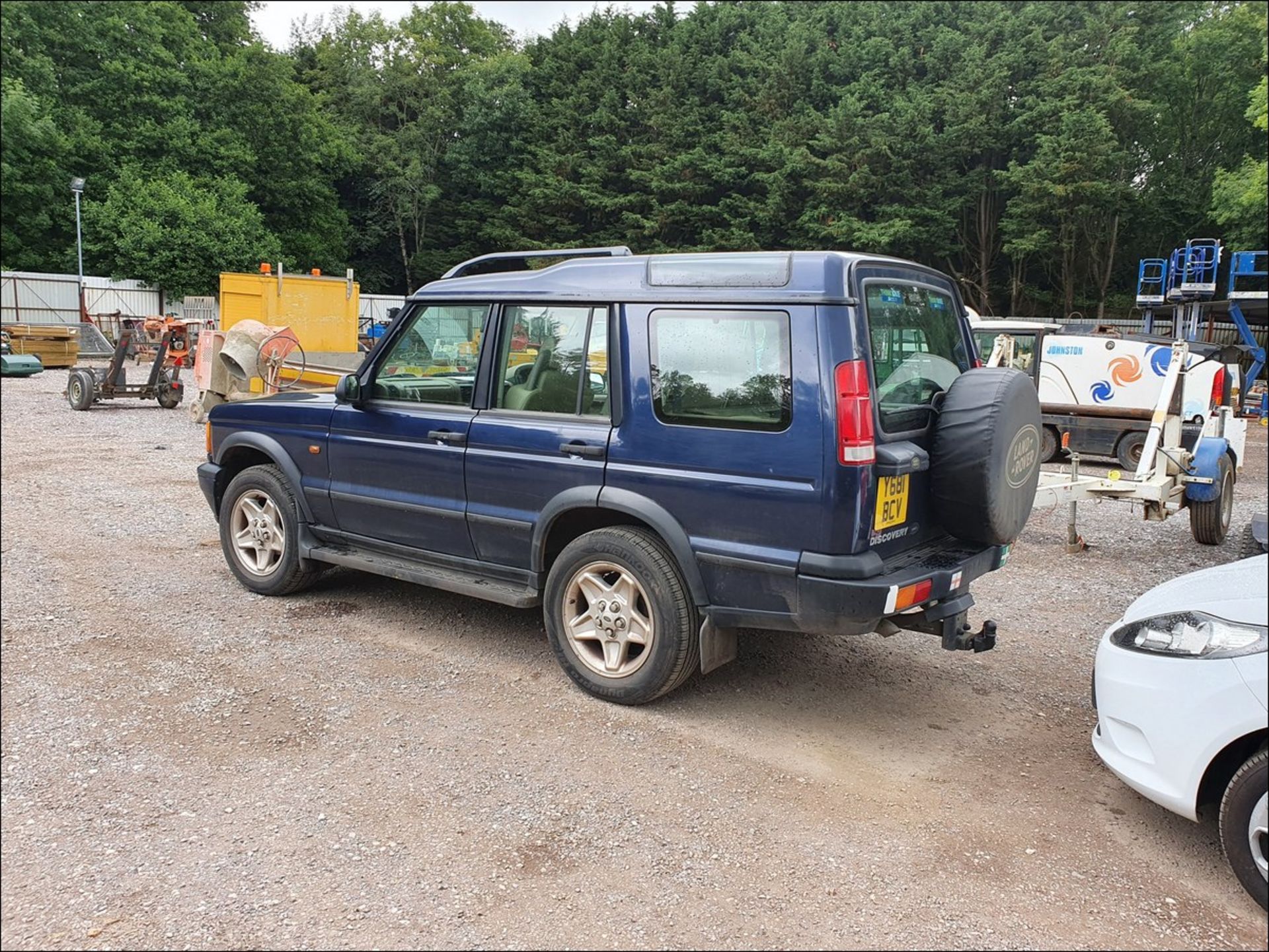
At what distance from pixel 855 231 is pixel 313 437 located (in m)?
34.5

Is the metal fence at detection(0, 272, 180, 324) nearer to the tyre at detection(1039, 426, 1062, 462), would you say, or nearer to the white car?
the white car

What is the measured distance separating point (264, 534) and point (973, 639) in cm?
415

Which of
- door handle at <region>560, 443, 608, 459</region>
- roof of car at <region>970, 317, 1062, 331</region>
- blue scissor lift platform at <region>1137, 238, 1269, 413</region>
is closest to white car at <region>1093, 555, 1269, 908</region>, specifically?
door handle at <region>560, 443, 608, 459</region>

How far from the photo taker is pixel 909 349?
4242 millimetres

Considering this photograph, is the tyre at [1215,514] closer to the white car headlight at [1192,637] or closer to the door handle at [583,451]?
the white car headlight at [1192,637]

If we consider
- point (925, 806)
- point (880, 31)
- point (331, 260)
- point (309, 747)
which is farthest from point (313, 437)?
point (331, 260)

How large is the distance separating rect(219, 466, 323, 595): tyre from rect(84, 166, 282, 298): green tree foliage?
159 centimetres

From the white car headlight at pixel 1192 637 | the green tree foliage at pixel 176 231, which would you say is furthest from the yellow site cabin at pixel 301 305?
the white car headlight at pixel 1192 637

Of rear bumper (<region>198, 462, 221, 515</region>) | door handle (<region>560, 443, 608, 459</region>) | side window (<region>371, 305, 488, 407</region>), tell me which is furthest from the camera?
rear bumper (<region>198, 462, 221, 515</region>)

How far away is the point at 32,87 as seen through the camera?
2199mm

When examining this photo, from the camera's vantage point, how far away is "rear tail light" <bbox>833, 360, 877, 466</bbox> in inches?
143

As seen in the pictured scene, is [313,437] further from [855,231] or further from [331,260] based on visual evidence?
[331,260]

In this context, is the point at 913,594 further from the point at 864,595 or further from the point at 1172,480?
the point at 1172,480

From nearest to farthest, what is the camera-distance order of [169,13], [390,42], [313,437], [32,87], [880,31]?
[32,87] → [169,13] → [313,437] → [880,31] → [390,42]
